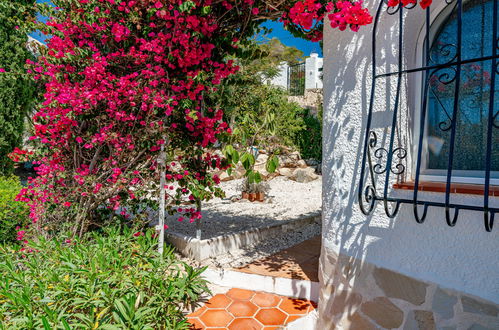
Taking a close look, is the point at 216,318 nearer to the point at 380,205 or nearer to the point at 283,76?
the point at 380,205

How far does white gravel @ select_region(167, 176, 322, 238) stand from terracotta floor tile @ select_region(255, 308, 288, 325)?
2.33 m

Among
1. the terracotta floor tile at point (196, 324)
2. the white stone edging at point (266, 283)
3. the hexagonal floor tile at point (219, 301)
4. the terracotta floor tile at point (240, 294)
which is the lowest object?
the terracotta floor tile at point (196, 324)

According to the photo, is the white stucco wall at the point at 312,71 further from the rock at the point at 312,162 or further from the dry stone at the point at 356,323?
the dry stone at the point at 356,323

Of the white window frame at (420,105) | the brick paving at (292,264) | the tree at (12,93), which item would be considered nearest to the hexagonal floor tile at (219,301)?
the brick paving at (292,264)

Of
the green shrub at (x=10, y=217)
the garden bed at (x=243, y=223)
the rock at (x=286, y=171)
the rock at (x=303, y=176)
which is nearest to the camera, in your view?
the garden bed at (x=243, y=223)

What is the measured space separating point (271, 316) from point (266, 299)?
36cm

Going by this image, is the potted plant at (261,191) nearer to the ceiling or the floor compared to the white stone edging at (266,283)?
nearer to the ceiling

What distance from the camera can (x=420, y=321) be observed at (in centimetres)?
241

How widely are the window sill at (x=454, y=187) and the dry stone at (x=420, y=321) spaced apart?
38.6 inches

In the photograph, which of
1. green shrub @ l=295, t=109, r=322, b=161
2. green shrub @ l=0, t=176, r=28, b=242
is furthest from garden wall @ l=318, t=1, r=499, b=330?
green shrub @ l=295, t=109, r=322, b=161

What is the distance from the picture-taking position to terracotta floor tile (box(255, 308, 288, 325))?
10.7 ft

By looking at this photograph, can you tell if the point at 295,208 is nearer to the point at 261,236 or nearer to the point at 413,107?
the point at 261,236

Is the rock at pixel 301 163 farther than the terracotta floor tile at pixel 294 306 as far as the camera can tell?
Yes

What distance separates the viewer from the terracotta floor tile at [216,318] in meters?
3.21
